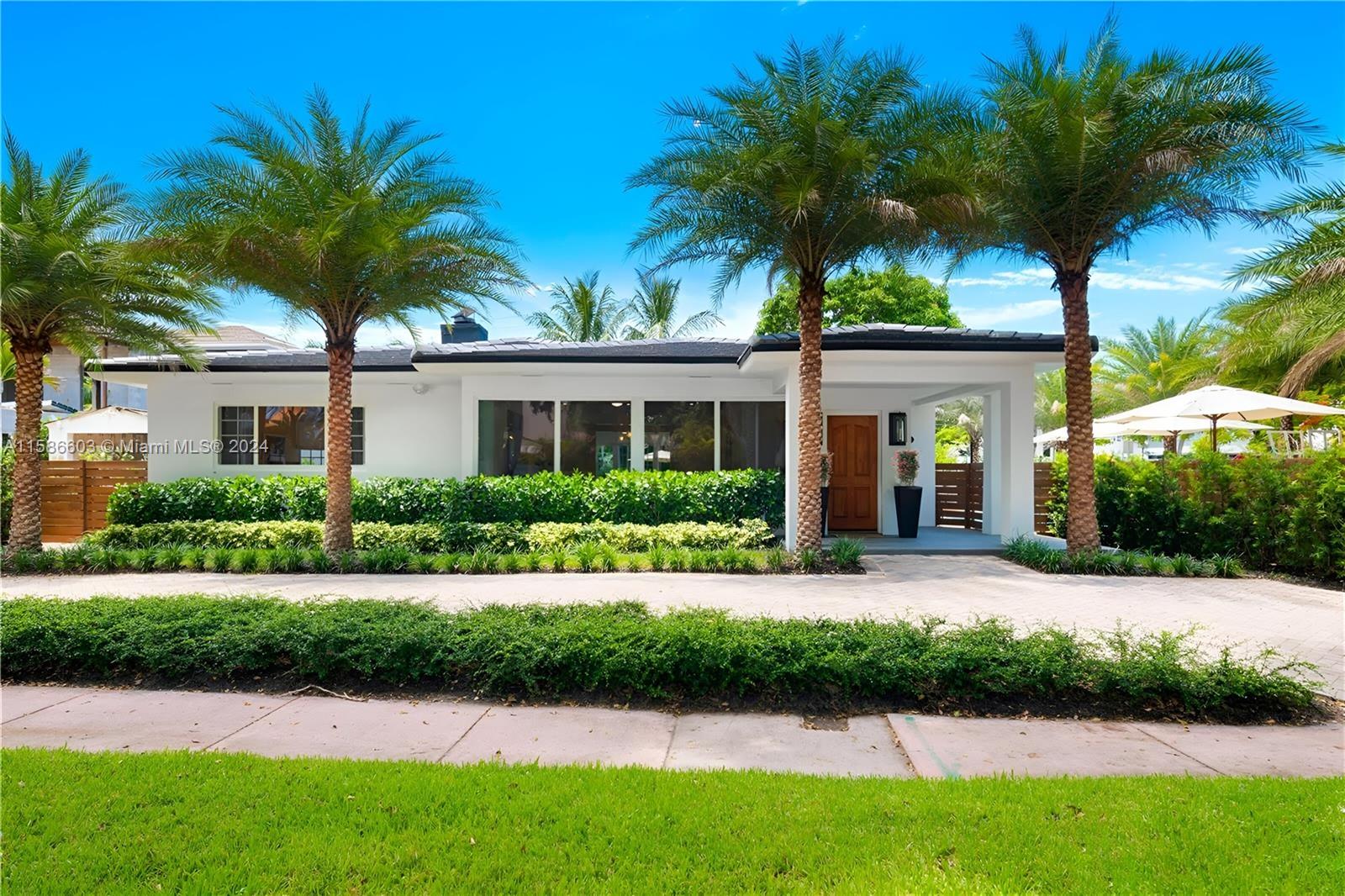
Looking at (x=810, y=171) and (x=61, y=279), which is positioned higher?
(x=810, y=171)

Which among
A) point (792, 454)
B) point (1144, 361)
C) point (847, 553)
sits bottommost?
point (847, 553)

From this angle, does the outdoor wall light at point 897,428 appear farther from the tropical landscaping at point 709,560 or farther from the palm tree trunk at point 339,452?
the palm tree trunk at point 339,452

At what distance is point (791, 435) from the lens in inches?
488

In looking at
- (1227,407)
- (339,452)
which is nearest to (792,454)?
(339,452)

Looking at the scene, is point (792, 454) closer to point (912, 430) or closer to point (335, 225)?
point (912, 430)

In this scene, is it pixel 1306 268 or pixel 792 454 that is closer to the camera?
pixel 1306 268

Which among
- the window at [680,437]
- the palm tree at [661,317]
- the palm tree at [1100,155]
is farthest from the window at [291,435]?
the palm tree at [661,317]

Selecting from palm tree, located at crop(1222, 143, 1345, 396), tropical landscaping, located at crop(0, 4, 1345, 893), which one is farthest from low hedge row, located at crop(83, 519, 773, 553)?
palm tree, located at crop(1222, 143, 1345, 396)

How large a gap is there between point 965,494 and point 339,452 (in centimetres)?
1358

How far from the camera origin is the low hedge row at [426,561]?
1094 cm

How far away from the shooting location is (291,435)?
628 inches

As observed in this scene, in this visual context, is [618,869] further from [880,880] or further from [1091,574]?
[1091,574]

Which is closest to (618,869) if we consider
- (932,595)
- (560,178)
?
(932,595)

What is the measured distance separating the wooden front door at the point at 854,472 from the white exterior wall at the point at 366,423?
8015mm
